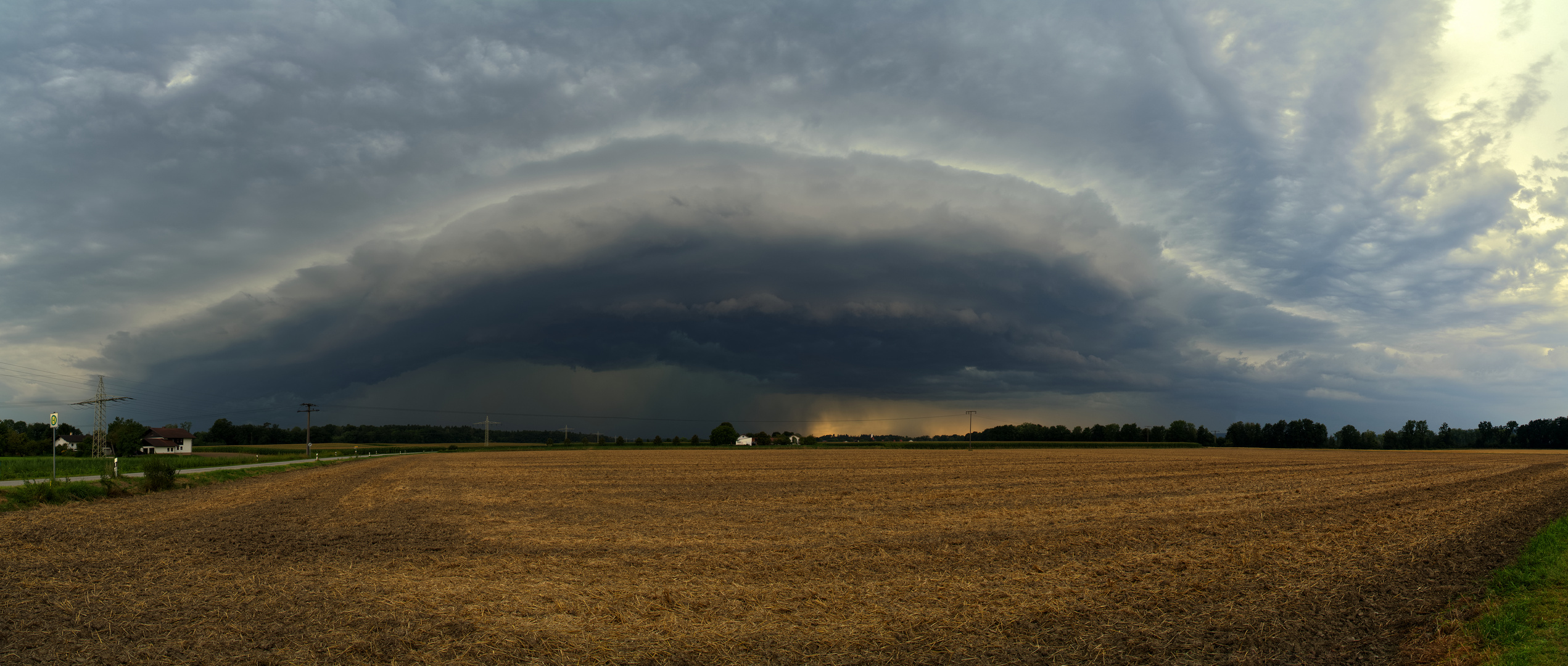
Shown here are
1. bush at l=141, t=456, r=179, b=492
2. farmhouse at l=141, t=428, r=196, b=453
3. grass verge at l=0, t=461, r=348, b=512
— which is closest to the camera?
grass verge at l=0, t=461, r=348, b=512

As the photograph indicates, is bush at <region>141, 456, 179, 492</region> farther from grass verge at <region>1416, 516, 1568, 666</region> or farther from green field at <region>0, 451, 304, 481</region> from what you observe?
grass verge at <region>1416, 516, 1568, 666</region>

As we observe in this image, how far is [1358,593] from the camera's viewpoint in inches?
431

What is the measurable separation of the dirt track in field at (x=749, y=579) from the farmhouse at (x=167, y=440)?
5191 inches

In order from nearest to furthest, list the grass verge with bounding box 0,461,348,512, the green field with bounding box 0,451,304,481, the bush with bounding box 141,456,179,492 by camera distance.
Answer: the grass verge with bounding box 0,461,348,512 → the bush with bounding box 141,456,179,492 → the green field with bounding box 0,451,304,481

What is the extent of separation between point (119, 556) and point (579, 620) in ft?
38.6

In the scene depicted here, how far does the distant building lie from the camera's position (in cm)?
10606

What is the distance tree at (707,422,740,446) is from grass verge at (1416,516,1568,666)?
166 m

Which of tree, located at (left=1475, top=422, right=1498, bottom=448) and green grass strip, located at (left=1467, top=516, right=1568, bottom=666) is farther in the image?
tree, located at (left=1475, top=422, right=1498, bottom=448)

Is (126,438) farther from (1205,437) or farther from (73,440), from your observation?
(1205,437)

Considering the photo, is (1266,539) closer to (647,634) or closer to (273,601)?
(647,634)

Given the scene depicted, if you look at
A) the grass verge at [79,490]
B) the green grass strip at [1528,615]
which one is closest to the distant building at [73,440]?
the grass verge at [79,490]

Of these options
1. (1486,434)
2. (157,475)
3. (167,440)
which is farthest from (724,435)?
(1486,434)

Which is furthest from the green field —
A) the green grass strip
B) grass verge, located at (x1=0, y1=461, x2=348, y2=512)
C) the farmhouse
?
the farmhouse

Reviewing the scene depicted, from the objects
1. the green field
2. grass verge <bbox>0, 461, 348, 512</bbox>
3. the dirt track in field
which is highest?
the dirt track in field
